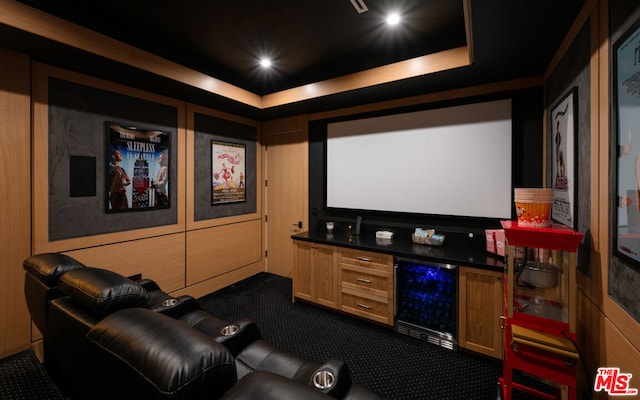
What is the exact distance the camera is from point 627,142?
1082 millimetres

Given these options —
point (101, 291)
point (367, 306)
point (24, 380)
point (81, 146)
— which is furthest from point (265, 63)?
point (24, 380)

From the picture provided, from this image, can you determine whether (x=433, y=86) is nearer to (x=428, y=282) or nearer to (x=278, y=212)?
(x=428, y=282)

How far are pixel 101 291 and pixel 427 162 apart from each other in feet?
9.49

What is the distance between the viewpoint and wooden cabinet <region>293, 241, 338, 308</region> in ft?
9.73

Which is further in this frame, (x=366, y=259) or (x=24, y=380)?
(x=366, y=259)

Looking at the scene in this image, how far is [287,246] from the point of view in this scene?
4074 millimetres

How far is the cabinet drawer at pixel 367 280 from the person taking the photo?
8.55 ft

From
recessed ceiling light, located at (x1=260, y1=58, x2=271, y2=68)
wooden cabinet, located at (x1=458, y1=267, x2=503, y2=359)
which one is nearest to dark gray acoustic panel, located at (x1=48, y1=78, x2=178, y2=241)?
recessed ceiling light, located at (x1=260, y1=58, x2=271, y2=68)

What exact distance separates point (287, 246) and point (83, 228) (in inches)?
93.9

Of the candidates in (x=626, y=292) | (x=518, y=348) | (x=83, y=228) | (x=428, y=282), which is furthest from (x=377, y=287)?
(x=83, y=228)

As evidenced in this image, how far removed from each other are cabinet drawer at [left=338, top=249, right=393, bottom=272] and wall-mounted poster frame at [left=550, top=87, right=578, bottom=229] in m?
1.34

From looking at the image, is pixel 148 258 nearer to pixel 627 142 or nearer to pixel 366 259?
pixel 366 259

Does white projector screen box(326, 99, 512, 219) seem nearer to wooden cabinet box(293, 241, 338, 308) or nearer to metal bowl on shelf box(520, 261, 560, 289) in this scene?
wooden cabinet box(293, 241, 338, 308)

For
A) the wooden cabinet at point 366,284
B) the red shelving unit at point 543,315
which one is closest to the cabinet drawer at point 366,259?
the wooden cabinet at point 366,284
